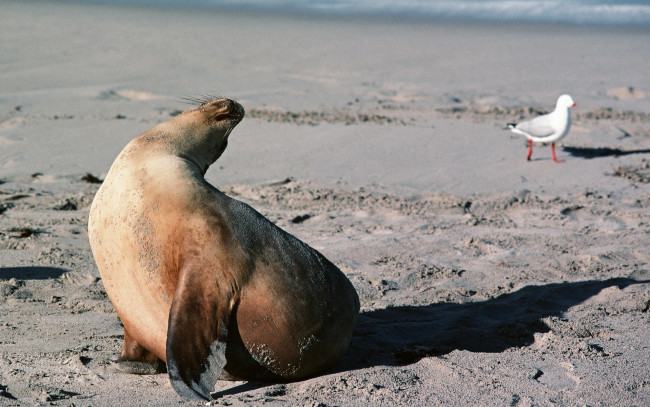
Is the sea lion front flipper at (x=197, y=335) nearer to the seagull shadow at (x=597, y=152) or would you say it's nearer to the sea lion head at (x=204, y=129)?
the sea lion head at (x=204, y=129)

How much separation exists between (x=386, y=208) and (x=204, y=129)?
3.21 m

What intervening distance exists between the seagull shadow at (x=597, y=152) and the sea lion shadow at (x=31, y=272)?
20.0 feet

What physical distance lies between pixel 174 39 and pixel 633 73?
32.8 ft

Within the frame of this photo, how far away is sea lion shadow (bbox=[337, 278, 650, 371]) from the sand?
0.02 metres

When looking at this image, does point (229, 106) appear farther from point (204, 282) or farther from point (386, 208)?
point (386, 208)

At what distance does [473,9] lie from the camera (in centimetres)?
3706

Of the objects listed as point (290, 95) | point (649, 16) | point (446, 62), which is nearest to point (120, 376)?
point (290, 95)

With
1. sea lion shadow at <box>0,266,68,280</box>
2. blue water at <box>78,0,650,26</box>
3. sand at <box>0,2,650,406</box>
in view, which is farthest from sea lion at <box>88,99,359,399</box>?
blue water at <box>78,0,650,26</box>

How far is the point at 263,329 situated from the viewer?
302 cm

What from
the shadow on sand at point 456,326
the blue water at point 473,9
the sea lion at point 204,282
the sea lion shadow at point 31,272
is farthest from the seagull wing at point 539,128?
the blue water at point 473,9

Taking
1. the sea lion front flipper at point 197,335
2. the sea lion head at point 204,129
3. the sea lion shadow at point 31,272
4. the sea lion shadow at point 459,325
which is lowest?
the sea lion shadow at point 31,272

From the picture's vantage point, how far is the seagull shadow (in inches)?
344

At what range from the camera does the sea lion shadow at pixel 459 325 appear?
357 cm

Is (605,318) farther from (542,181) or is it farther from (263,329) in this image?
(542,181)
